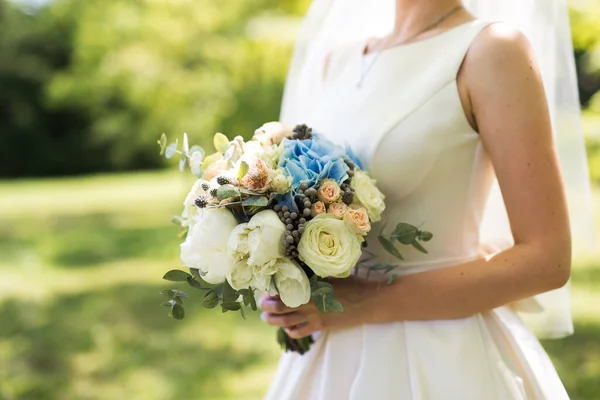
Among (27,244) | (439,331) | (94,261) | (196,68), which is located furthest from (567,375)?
(196,68)

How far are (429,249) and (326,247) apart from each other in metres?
0.47

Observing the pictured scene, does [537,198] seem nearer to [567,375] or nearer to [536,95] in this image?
[536,95]

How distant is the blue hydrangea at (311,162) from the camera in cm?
180

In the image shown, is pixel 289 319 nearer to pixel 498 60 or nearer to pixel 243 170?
pixel 243 170

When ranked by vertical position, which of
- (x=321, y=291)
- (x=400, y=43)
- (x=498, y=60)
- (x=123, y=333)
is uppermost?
(x=123, y=333)

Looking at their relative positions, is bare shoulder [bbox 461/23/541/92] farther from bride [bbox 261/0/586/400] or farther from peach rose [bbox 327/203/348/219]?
peach rose [bbox 327/203/348/219]

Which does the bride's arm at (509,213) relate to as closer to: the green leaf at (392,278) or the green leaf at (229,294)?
the green leaf at (392,278)

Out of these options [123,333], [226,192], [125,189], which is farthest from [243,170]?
[125,189]

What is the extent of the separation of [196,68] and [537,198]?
14.3 m

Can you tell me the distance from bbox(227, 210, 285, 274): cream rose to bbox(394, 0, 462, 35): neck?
844 millimetres

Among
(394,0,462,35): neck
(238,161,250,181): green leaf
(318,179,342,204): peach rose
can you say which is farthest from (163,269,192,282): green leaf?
(394,0,462,35): neck

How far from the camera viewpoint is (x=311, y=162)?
6.00 ft

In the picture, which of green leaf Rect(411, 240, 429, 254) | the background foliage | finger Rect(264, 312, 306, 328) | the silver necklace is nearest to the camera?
green leaf Rect(411, 240, 429, 254)

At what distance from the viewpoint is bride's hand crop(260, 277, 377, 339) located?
2014mm
